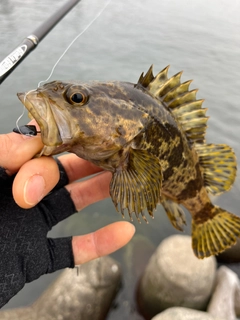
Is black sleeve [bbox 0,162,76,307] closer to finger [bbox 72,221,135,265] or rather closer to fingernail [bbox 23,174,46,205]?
finger [bbox 72,221,135,265]

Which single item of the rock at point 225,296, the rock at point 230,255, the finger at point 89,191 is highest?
the finger at point 89,191

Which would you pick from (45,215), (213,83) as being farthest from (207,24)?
(45,215)

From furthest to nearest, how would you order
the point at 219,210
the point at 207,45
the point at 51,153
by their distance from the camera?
the point at 207,45, the point at 219,210, the point at 51,153

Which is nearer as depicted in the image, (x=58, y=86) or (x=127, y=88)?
(x=58, y=86)

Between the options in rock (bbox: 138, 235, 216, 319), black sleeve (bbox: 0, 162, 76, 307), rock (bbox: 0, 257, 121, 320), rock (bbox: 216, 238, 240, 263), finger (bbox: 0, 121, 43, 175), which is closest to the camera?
finger (bbox: 0, 121, 43, 175)

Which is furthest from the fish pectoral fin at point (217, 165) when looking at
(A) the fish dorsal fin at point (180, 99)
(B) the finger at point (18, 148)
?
(B) the finger at point (18, 148)

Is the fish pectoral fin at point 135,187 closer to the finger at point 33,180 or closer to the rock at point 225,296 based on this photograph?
the finger at point 33,180

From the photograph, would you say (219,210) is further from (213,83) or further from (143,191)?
(213,83)

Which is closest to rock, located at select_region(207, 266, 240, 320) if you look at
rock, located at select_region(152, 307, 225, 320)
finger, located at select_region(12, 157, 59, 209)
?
rock, located at select_region(152, 307, 225, 320)
